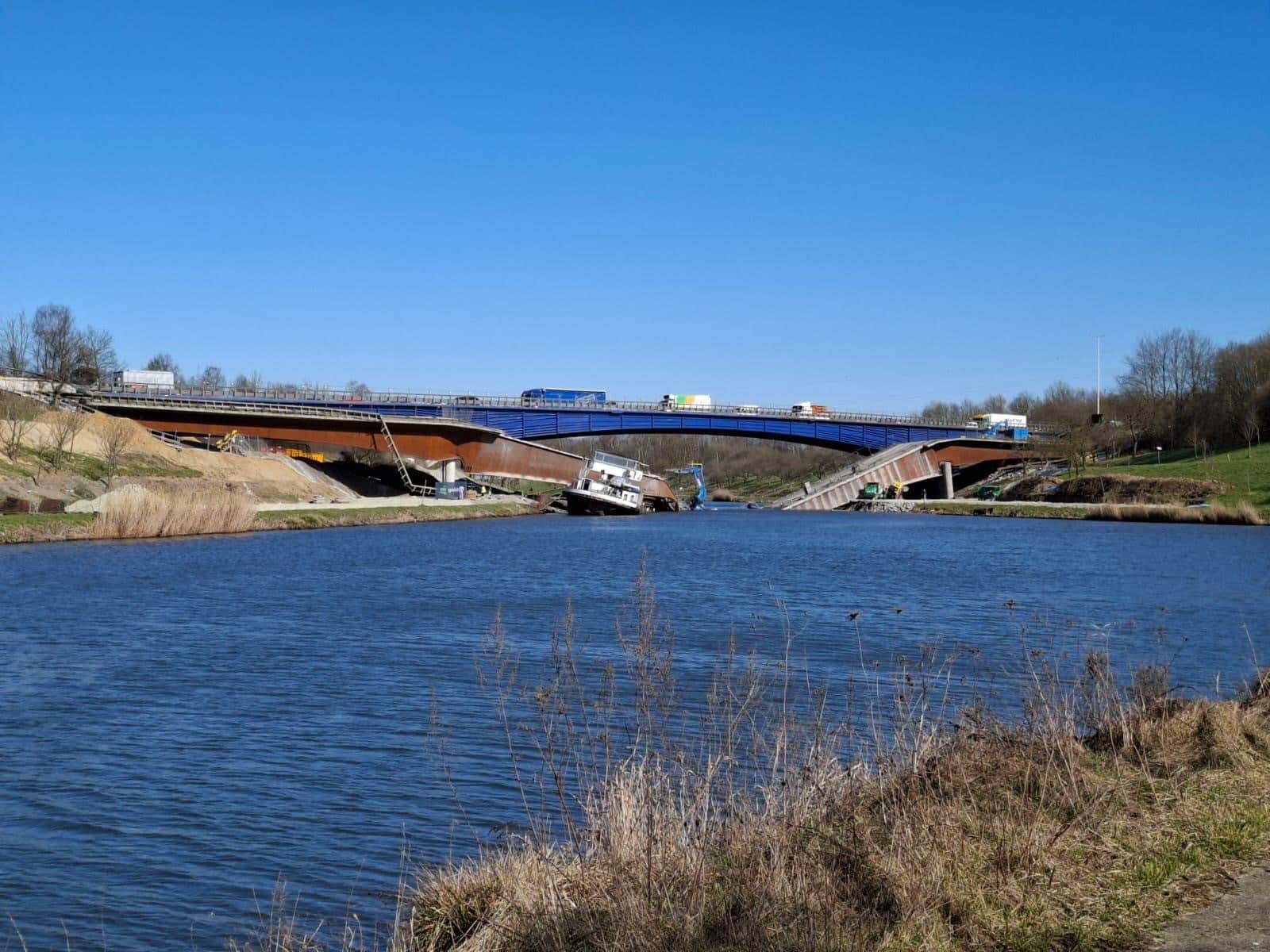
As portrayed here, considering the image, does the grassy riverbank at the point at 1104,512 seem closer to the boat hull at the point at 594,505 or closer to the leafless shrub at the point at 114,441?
the boat hull at the point at 594,505

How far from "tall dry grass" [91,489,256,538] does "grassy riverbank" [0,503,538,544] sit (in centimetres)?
4

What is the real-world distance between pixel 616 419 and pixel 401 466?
2246cm

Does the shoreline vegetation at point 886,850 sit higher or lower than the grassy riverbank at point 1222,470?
lower

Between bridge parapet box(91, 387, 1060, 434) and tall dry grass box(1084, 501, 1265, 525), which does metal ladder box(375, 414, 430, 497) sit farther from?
tall dry grass box(1084, 501, 1265, 525)

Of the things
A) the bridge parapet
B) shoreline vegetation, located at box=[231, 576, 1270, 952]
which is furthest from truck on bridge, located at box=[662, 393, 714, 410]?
shoreline vegetation, located at box=[231, 576, 1270, 952]

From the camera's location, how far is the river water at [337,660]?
11672mm

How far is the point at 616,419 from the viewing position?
10600cm

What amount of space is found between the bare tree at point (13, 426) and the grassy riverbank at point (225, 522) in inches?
343

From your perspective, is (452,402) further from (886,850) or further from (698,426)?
(886,850)

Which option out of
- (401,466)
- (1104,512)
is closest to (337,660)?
(401,466)

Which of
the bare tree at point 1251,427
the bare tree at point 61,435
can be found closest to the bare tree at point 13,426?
the bare tree at point 61,435

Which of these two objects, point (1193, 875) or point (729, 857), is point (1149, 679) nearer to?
point (1193, 875)

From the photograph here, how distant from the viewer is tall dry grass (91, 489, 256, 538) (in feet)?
175

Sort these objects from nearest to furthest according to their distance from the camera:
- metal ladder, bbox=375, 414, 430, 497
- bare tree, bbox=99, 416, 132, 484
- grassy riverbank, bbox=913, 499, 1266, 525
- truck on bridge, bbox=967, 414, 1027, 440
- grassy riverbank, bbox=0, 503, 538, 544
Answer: grassy riverbank, bbox=0, 503, 538, 544
bare tree, bbox=99, 416, 132, 484
grassy riverbank, bbox=913, 499, 1266, 525
metal ladder, bbox=375, 414, 430, 497
truck on bridge, bbox=967, 414, 1027, 440
